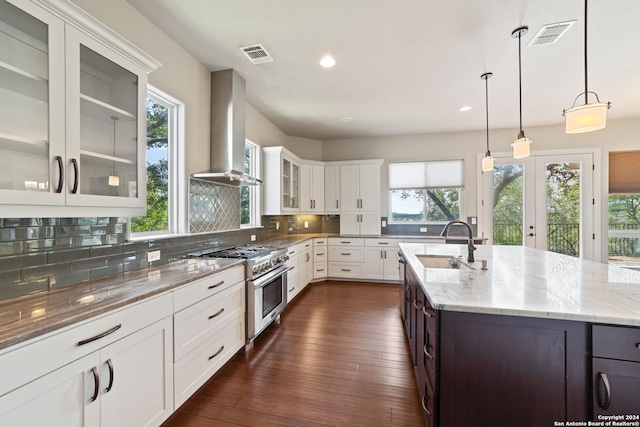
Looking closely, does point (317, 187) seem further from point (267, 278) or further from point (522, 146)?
point (522, 146)

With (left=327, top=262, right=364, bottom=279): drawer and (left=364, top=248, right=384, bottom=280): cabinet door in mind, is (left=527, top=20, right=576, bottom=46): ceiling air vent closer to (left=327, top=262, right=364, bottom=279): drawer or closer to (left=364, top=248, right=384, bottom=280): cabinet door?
(left=364, top=248, right=384, bottom=280): cabinet door

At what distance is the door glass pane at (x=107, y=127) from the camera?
143 cm

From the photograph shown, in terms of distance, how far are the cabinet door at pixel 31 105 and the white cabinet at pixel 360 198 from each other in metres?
4.29

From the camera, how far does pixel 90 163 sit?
57.0 inches

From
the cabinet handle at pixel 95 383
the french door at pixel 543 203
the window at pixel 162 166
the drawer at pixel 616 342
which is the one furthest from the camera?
the french door at pixel 543 203

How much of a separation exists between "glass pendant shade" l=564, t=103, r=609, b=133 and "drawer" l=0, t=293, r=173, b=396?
9.45 ft

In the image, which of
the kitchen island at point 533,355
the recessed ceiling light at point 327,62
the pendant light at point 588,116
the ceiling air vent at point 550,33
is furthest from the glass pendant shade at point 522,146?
the recessed ceiling light at point 327,62

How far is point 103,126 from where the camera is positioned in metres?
1.55

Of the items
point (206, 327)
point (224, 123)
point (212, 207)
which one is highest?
point (224, 123)

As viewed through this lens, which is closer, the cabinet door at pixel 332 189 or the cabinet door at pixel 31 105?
the cabinet door at pixel 31 105

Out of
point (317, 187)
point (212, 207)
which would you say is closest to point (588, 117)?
point (212, 207)

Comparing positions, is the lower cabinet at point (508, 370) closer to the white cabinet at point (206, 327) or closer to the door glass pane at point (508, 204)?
the white cabinet at point (206, 327)

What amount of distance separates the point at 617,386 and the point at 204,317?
221 cm

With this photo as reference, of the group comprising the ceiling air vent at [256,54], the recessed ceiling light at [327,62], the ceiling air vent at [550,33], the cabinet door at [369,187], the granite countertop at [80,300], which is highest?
the recessed ceiling light at [327,62]
